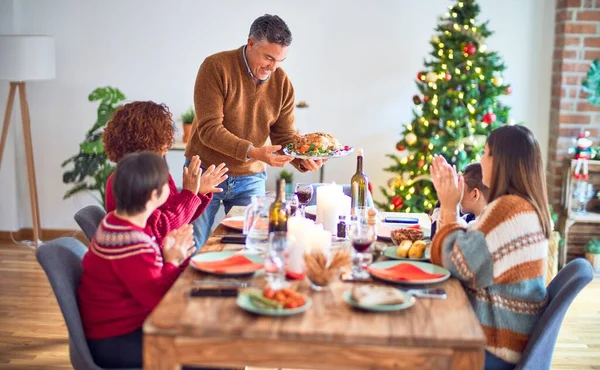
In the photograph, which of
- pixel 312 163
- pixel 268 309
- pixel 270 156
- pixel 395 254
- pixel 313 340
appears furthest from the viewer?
pixel 312 163

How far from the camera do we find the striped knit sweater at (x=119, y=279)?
2.35m

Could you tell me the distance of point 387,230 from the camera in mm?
3164

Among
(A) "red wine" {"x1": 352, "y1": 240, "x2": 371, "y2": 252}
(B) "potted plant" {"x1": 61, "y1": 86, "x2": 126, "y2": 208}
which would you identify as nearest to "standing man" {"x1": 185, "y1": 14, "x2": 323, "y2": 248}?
(A) "red wine" {"x1": 352, "y1": 240, "x2": 371, "y2": 252}

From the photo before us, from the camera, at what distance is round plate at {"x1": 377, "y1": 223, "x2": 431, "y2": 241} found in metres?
3.07

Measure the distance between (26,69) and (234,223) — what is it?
2745 mm

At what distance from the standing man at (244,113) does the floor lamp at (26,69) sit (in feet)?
6.39

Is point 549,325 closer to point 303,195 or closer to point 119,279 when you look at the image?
point 303,195

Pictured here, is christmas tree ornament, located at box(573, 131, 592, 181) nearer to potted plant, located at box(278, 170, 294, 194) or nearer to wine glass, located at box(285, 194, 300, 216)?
potted plant, located at box(278, 170, 294, 194)

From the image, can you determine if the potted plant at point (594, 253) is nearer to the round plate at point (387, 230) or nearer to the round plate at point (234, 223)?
the round plate at point (387, 230)

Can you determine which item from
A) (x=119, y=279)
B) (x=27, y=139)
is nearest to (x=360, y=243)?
(x=119, y=279)

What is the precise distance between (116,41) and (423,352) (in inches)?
172

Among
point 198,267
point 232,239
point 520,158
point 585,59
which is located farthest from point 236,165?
point 585,59

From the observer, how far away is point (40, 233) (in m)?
6.04

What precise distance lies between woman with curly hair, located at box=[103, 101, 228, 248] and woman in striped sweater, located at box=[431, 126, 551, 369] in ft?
3.30
